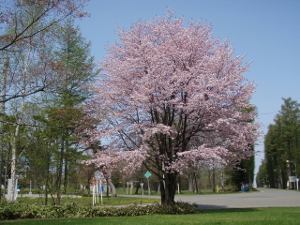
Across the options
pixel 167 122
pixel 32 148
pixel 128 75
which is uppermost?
pixel 128 75

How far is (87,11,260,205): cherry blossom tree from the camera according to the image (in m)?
15.6

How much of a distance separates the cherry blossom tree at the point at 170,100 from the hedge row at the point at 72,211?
124cm

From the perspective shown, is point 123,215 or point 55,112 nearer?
point 123,215

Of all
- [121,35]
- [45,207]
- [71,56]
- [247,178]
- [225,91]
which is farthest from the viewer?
[247,178]

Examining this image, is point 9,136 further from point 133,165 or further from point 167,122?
point 167,122

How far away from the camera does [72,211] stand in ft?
48.9

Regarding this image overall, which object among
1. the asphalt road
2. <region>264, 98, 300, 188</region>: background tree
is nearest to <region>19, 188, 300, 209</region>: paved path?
the asphalt road

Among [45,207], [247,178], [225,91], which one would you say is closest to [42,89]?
[45,207]

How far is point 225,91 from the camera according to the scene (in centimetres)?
1606

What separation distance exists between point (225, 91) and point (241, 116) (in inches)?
62.6

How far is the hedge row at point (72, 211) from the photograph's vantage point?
13961 millimetres

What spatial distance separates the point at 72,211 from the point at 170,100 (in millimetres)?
6606

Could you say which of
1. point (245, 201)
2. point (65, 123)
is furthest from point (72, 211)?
point (245, 201)

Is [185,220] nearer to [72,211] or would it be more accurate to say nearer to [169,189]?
[169,189]
